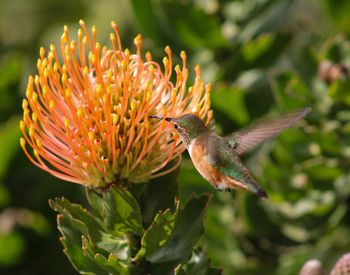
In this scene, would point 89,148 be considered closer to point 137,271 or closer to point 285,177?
point 137,271

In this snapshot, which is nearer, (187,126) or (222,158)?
(187,126)

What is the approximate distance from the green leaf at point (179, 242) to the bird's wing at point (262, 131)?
368 mm

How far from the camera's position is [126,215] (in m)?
2.24

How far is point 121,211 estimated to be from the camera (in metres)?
2.23

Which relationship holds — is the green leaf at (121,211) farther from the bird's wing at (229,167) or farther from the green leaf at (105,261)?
the bird's wing at (229,167)

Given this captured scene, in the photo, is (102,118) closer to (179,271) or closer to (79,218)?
(79,218)

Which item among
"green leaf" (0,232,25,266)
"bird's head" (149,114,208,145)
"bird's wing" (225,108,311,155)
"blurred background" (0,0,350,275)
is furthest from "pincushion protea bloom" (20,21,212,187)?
"green leaf" (0,232,25,266)

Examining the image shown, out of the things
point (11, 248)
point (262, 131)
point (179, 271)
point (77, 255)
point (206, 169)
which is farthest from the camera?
point (11, 248)

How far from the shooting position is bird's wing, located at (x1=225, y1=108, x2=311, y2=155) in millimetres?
2506

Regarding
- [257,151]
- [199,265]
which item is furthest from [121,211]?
[257,151]

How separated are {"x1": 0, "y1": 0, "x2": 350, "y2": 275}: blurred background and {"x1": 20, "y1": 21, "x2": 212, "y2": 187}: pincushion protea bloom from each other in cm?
76

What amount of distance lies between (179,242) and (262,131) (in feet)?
1.72

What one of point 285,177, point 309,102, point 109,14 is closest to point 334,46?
point 309,102

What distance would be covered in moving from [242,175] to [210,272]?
1.22ft
